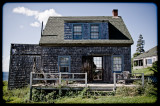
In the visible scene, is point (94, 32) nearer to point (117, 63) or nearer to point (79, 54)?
point (79, 54)

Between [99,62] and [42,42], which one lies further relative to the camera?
[99,62]

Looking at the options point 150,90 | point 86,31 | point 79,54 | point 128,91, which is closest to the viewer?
point 150,90

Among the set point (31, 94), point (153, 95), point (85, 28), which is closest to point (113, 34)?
point (85, 28)

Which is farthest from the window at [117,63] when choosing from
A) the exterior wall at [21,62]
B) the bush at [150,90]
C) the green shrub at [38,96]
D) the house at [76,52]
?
the exterior wall at [21,62]

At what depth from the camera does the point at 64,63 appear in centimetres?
1341

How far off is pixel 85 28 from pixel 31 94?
26.1 feet

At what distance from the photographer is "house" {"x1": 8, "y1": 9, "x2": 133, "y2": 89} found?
1327 centimetres

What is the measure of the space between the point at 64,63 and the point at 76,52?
1608 millimetres

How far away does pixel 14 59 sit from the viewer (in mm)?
13844

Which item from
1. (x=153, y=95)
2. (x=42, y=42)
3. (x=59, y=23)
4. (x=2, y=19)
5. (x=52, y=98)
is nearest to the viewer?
(x=2, y=19)

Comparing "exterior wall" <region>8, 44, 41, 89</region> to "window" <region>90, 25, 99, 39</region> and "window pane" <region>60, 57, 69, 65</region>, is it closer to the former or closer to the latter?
"window pane" <region>60, 57, 69, 65</region>

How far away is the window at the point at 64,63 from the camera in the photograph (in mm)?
13361

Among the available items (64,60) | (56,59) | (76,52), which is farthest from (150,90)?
(56,59)

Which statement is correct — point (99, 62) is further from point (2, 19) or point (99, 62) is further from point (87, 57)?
point (2, 19)
